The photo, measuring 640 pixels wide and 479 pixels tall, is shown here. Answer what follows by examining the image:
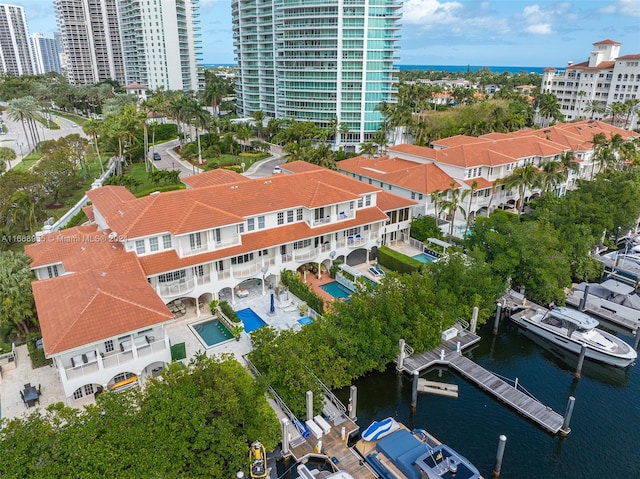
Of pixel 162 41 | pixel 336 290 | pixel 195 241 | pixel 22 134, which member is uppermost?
pixel 162 41

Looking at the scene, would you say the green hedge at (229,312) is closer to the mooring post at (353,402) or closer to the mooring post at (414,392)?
the mooring post at (353,402)

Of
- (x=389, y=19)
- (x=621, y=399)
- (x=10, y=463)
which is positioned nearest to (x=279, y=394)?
(x=10, y=463)

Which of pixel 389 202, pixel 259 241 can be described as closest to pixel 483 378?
pixel 259 241

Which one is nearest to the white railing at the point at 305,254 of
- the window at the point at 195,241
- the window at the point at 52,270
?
the window at the point at 195,241

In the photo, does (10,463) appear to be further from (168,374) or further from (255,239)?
(255,239)

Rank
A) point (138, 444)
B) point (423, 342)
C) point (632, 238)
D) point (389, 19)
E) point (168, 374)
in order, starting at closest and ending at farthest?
point (138, 444) < point (168, 374) < point (423, 342) < point (632, 238) < point (389, 19)

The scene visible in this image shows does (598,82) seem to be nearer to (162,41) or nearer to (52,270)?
(52,270)
